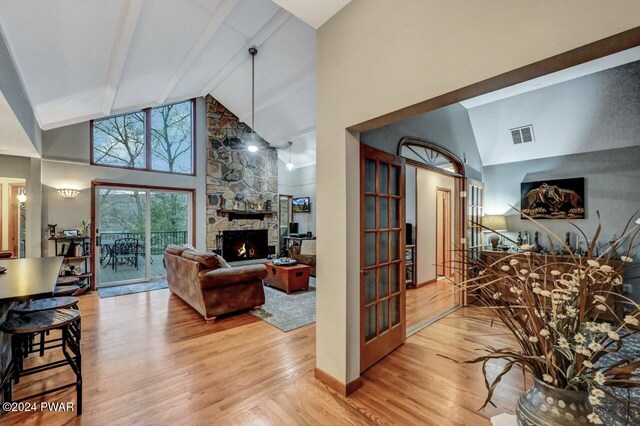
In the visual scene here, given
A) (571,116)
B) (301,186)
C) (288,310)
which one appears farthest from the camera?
(301,186)

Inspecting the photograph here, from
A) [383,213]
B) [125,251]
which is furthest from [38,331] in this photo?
[125,251]

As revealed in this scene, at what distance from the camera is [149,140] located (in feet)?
21.1

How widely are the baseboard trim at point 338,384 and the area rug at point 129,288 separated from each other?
14.9 feet

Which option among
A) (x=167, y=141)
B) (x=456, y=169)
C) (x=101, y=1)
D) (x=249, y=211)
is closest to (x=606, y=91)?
(x=456, y=169)

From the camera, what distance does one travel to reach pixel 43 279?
2.08 metres

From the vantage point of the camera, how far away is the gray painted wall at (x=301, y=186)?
8.70 metres

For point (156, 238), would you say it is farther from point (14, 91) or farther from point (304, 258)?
point (14, 91)

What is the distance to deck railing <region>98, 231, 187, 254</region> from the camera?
5.88 meters

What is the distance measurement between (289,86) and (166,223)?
13.8 feet

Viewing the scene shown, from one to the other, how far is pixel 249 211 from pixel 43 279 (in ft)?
18.7

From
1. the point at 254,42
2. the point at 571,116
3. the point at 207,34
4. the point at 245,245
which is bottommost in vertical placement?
the point at 245,245

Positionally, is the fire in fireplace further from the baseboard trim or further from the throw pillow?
the baseboard trim

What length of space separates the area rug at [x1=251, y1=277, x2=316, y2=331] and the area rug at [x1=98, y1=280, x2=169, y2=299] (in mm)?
2445

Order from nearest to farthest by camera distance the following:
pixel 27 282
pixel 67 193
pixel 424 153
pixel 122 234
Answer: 1. pixel 27 282
2. pixel 424 153
3. pixel 67 193
4. pixel 122 234
